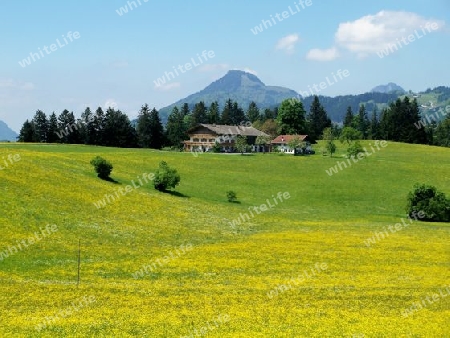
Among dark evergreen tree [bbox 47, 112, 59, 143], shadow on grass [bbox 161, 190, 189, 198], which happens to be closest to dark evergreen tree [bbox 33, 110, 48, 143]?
dark evergreen tree [bbox 47, 112, 59, 143]

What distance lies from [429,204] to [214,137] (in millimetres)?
95126

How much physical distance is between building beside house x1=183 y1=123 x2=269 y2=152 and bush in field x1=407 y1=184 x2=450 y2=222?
87793mm

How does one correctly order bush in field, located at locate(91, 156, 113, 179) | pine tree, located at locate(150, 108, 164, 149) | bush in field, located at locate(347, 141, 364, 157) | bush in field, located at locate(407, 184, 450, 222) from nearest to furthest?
bush in field, located at locate(407, 184, 450, 222)
bush in field, located at locate(91, 156, 113, 179)
bush in field, located at locate(347, 141, 364, 157)
pine tree, located at locate(150, 108, 164, 149)

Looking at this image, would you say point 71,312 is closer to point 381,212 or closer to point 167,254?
point 167,254

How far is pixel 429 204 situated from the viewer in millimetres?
75500

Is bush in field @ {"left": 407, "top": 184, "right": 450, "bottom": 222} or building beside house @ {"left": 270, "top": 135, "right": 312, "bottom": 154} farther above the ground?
building beside house @ {"left": 270, "top": 135, "right": 312, "bottom": 154}

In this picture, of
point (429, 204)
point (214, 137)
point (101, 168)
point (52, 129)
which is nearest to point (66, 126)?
point (52, 129)

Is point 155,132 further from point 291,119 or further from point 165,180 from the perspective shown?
point 165,180

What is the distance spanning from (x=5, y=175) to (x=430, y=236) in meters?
52.3

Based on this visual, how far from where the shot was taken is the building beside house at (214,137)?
162 metres

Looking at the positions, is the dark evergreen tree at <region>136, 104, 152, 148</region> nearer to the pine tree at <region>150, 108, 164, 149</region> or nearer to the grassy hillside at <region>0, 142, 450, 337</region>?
the pine tree at <region>150, 108, 164, 149</region>

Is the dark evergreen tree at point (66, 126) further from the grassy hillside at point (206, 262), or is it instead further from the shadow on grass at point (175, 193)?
the shadow on grass at point (175, 193)

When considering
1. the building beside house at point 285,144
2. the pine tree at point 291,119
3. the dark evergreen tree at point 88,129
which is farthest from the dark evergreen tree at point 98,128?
the pine tree at point 291,119

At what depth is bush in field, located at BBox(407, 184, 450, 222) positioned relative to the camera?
75500 mm
